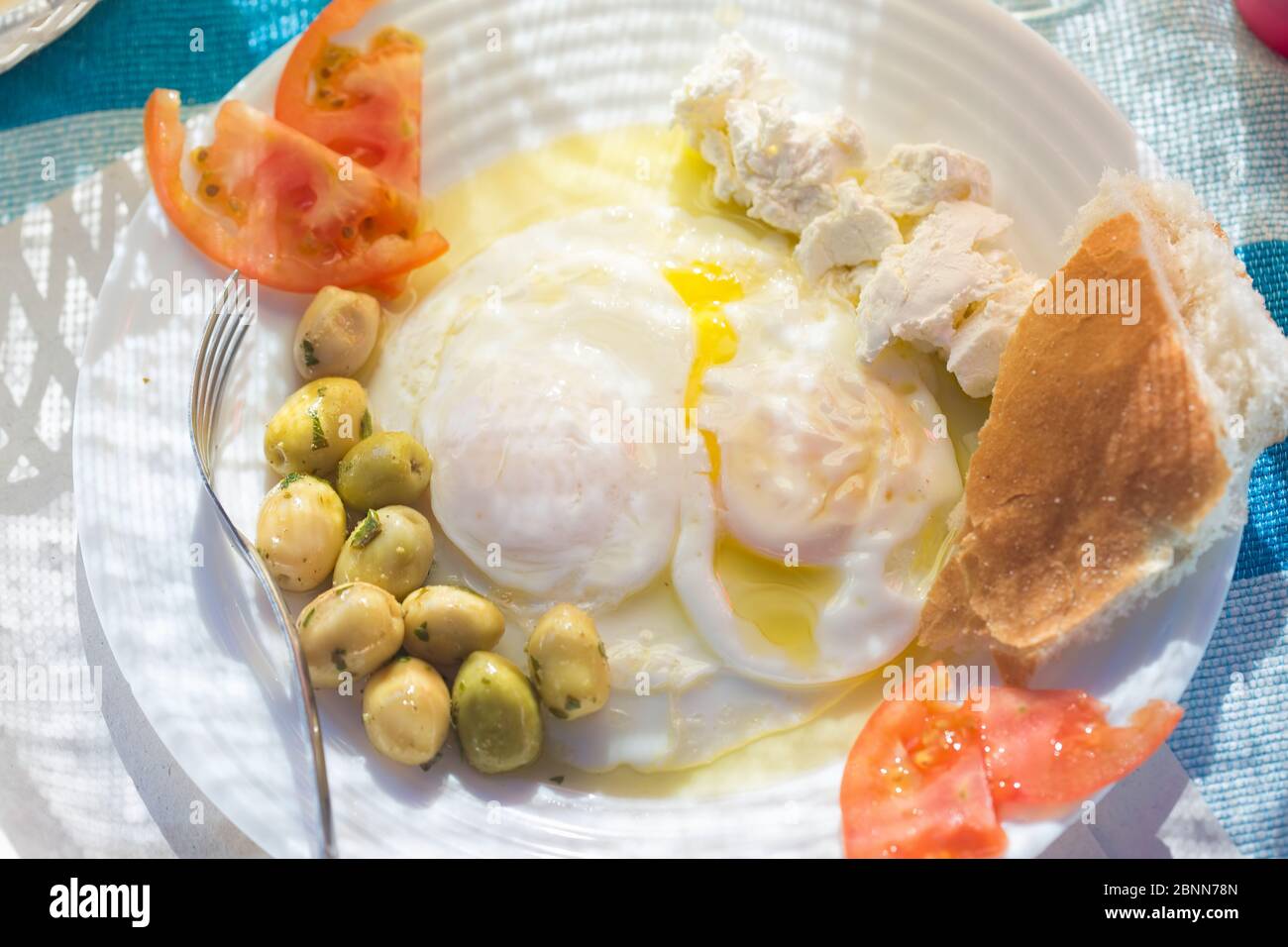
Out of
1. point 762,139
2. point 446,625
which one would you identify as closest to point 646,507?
point 446,625

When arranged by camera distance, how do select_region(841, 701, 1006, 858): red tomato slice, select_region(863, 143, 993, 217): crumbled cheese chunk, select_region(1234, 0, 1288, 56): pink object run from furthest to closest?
select_region(1234, 0, 1288, 56): pink object < select_region(863, 143, 993, 217): crumbled cheese chunk < select_region(841, 701, 1006, 858): red tomato slice

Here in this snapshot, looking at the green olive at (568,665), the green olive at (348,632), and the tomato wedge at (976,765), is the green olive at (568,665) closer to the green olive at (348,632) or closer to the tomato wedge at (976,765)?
the green olive at (348,632)

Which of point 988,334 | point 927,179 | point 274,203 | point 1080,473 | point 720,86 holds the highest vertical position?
point 720,86

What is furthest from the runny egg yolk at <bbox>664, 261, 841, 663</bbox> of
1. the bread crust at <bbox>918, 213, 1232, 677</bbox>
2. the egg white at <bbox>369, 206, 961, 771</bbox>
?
the bread crust at <bbox>918, 213, 1232, 677</bbox>

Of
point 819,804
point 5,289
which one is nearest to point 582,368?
point 819,804

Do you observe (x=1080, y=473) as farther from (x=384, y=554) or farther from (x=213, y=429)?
(x=213, y=429)

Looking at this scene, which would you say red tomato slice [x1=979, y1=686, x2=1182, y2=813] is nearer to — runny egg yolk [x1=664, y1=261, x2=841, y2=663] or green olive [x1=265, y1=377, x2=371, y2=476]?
runny egg yolk [x1=664, y1=261, x2=841, y2=663]
